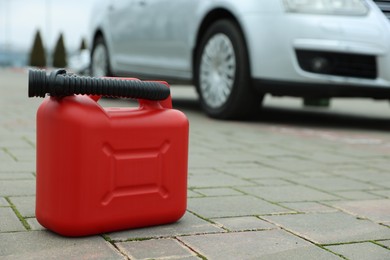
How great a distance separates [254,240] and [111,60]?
6842mm

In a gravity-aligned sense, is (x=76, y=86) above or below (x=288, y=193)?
above

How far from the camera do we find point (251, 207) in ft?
9.34

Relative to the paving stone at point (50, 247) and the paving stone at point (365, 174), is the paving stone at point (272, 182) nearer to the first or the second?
the paving stone at point (365, 174)

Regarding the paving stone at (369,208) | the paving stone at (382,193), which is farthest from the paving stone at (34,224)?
the paving stone at (382,193)


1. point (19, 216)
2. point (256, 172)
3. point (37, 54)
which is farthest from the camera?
point (37, 54)

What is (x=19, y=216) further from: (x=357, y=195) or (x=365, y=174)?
(x=365, y=174)

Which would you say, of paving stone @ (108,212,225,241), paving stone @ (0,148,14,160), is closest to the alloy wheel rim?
paving stone @ (0,148,14,160)

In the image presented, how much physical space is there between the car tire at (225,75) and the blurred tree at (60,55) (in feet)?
76.6

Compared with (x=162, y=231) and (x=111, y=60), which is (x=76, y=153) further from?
(x=111, y=60)

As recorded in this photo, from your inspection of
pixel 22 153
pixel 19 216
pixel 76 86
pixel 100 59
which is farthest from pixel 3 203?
pixel 100 59

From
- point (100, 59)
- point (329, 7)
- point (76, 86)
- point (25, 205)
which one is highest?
point (329, 7)

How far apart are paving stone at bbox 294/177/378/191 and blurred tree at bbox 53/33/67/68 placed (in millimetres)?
26516

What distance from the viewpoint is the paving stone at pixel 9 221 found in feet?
7.73

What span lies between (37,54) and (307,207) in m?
27.2
